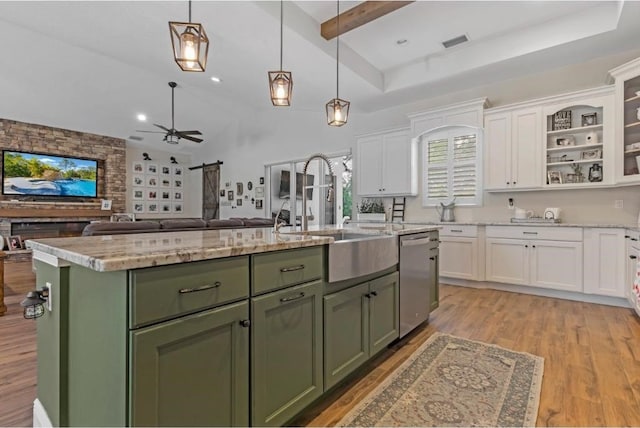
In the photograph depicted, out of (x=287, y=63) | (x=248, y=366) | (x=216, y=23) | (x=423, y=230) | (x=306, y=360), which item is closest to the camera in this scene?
(x=248, y=366)

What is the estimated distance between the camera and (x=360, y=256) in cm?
191

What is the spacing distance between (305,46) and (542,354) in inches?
150

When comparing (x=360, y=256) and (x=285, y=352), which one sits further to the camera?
(x=360, y=256)

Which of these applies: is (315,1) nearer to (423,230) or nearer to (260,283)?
(423,230)

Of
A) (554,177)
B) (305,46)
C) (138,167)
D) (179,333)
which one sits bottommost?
(179,333)

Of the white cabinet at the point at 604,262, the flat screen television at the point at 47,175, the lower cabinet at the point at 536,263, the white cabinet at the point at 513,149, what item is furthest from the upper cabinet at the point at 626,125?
the flat screen television at the point at 47,175

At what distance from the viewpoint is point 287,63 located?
4.24 m

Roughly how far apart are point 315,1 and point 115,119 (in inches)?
248

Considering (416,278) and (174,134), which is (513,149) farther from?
(174,134)

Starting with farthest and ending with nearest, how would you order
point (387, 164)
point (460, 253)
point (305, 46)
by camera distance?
1. point (387, 164)
2. point (460, 253)
3. point (305, 46)

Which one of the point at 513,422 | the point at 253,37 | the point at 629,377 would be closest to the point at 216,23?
the point at 253,37

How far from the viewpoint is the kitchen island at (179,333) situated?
39.0 inches

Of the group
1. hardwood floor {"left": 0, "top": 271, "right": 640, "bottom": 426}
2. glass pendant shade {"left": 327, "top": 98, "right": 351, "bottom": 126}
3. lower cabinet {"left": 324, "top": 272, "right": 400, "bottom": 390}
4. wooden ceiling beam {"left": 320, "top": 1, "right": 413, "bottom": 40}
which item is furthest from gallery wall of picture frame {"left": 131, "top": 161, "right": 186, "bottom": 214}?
lower cabinet {"left": 324, "top": 272, "right": 400, "bottom": 390}

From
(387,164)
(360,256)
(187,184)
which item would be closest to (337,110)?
(360,256)
